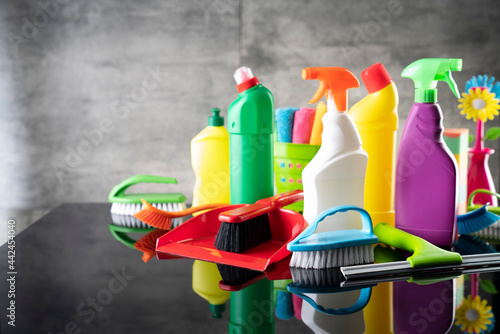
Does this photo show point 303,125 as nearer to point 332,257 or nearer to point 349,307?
point 332,257

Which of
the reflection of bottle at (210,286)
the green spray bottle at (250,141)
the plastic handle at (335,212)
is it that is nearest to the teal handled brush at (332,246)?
the plastic handle at (335,212)

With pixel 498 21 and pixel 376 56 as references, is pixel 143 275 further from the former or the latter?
pixel 498 21

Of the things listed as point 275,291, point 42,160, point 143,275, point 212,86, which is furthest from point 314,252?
point 42,160

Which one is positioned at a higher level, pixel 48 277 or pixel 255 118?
pixel 255 118

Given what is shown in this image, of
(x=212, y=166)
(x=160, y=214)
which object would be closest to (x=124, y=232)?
(x=160, y=214)

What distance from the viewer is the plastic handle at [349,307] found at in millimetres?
561

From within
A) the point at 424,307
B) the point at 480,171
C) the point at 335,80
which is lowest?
the point at 424,307

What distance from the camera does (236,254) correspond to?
0.73 metres

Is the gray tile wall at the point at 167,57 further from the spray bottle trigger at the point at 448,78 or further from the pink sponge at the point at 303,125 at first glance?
the spray bottle trigger at the point at 448,78

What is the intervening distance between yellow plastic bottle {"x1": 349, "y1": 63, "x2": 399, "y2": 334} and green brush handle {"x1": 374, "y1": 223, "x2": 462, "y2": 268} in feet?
0.30

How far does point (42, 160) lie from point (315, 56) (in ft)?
4.43

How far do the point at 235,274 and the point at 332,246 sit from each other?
0.14 meters

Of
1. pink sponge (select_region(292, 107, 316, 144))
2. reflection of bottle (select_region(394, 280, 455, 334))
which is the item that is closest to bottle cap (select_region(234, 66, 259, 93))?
pink sponge (select_region(292, 107, 316, 144))

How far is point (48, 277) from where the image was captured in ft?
2.29
